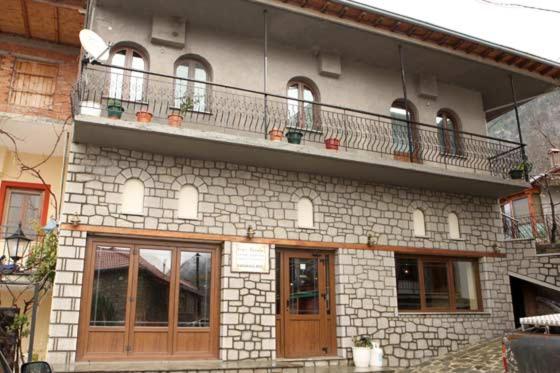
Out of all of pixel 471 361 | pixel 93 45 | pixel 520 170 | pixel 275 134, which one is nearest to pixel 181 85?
pixel 93 45

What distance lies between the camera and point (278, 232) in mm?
9156

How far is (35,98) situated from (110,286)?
4.63 meters

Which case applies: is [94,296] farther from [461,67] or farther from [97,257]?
[461,67]

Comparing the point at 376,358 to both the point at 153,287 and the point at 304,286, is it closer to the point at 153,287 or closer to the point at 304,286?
the point at 304,286

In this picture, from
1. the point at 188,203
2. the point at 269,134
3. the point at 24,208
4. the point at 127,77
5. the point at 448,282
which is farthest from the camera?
the point at 448,282

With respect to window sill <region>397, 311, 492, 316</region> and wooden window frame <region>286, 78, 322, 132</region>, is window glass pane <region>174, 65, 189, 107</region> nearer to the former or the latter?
wooden window frame <region>286, 78, 322, 132</region>

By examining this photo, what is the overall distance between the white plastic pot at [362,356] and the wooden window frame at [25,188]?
680 cm

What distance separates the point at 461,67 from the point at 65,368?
10.5 metres

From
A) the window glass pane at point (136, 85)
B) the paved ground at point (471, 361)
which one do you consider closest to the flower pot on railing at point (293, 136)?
the window glass pane at point (136, 85)

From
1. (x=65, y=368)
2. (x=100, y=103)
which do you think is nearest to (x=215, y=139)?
(x=100, y=103)

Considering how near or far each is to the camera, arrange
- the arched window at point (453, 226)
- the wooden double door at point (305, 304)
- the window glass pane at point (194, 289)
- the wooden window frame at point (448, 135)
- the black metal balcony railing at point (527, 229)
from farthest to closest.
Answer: the black metal balcony railing at point (527, 229) → the wooden window frame at point (448, 135) → the arched window at point (453, 226) → the wooden double door at point (305, 304) → the window glass pane at point (194, 289)

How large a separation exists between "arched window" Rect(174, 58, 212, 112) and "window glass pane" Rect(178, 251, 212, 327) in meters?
2.90

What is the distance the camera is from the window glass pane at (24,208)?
9.70 m

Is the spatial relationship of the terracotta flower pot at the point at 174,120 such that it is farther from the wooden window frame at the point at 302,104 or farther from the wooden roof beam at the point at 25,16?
the wooden roof beam at the point at 25,16
